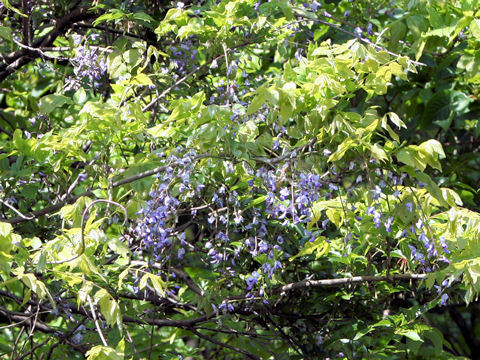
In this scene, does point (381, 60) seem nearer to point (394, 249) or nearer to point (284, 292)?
point (394, 249)

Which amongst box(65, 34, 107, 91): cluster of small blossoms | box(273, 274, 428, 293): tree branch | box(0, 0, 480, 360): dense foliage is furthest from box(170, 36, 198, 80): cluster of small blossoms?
box(273, 274, 428, 293): tree branch

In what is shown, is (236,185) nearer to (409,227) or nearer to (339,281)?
(339,281)

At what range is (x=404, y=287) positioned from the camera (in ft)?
11.4

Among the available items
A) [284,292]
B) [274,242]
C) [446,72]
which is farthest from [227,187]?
[446,72]

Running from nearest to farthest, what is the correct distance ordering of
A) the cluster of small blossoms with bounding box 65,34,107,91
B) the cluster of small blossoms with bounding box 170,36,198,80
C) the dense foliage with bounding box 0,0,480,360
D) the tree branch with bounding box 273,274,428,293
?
the dense foliage with bounding box 0,0,480,360 < the tree branch with bounding box 273,274,428,293 < the cluster of small blossoms with bounding box 65,34,107,91 < the cluster of small blossoms with bounding box 170,36,198,80

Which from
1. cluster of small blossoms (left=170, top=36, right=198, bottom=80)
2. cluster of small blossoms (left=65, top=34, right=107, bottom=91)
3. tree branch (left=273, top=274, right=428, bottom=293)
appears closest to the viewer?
tree branch (left=273, top=274, right=428, bottom=293)

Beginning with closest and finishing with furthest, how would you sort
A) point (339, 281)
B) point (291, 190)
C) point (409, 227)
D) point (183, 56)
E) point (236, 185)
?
point (291, 190) → point (409, 227) → point (236, 185) → point (339, 281) → point (183, 56)

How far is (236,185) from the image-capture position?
311 cm

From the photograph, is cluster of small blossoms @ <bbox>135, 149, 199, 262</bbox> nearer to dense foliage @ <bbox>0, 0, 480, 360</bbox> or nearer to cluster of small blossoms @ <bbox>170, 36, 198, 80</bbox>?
dense foliage @ <bbox>0, 0, 480, 360</bbox>

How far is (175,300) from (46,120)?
1.01 meters

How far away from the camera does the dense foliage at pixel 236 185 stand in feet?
8.77

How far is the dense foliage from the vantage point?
2672 mm

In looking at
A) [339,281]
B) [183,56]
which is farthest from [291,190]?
[183,56]

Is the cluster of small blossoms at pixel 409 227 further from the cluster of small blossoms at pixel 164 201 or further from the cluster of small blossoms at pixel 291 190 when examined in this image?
the cluster of small blossoms at pixel 164 201
